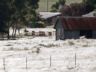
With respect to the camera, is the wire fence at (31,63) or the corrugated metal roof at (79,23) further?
the corrugated metal roof at (79,23)

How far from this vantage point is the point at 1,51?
48.4 meters

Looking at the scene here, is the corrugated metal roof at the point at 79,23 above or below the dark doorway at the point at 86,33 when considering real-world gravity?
above

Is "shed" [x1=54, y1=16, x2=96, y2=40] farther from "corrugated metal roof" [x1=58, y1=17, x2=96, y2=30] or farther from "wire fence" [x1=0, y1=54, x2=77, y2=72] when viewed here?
"wire fence" [x1=0, y1=54, x2=77, y2=72]

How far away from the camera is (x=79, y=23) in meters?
67.8

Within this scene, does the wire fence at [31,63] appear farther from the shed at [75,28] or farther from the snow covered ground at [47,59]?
the shed at [75,28]

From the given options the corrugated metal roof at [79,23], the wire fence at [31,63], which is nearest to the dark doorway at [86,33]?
the corrugated metal roof at [79,23]

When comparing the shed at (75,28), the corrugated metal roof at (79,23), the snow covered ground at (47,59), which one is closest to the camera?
the snow covered ground at (47,59)

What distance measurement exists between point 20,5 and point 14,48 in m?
37.4

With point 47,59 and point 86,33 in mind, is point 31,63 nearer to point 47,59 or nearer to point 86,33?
point 47,59

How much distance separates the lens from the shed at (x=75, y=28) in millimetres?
66562

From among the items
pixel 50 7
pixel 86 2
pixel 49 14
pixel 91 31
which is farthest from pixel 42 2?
pixel 91 31

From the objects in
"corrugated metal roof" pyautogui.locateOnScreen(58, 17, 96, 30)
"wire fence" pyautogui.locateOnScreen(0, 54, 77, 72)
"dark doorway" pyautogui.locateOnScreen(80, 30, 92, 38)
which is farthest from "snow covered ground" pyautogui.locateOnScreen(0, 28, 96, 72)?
"dark doorway" pyautogui.locateOnScreen(80, 30, 92, 38)

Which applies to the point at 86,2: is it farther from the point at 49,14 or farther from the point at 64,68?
the point at 64,68

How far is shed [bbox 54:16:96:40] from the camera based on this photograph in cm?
6656
